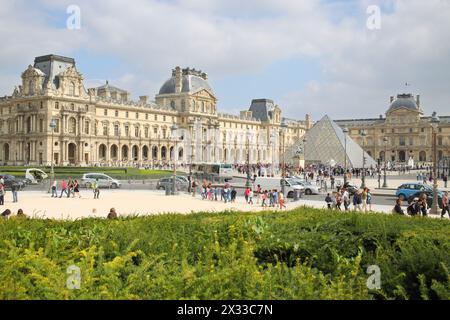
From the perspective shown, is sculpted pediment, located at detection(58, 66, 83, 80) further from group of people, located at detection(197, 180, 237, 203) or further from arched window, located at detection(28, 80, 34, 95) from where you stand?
group of people, located at detection(197, 180, 237, 203)

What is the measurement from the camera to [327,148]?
65.0m

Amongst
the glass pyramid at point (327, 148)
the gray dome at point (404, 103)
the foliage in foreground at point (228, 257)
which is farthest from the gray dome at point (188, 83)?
the foliage in foreground at point (228, 257)

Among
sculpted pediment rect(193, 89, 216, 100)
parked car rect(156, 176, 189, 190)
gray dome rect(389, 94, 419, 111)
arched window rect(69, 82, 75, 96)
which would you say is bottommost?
parked car rect(156, 176, 189, 190)

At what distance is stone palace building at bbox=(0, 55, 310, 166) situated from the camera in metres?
66.3

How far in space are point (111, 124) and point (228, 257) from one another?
7208cm

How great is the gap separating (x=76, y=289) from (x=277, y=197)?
20.3 meters

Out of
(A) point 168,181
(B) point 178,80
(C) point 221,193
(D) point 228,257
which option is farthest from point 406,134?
(D) point 228,257

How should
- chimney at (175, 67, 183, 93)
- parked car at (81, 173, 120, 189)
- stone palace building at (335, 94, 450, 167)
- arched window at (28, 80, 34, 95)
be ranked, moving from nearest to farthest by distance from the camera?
parked car at (81, 173, 120, 189), arched window at (28, 80, 34, 95), chimney at (175, 67, 183, 93), stone palace building at (335, 94, 450, 167)

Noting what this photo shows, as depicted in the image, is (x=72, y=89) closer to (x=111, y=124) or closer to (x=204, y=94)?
(x=111, y=124)

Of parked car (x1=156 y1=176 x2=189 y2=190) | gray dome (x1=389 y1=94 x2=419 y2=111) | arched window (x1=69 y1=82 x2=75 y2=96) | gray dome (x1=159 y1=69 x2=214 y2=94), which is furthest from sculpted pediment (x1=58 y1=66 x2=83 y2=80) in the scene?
gray dome (x1=389 y1=94 x2=419 y2=111)

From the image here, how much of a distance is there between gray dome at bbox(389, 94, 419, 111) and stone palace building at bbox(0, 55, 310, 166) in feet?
100

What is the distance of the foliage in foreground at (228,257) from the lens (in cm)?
505

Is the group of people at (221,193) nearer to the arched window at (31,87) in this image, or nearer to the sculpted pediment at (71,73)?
the sculpted pediment at (71,73)
